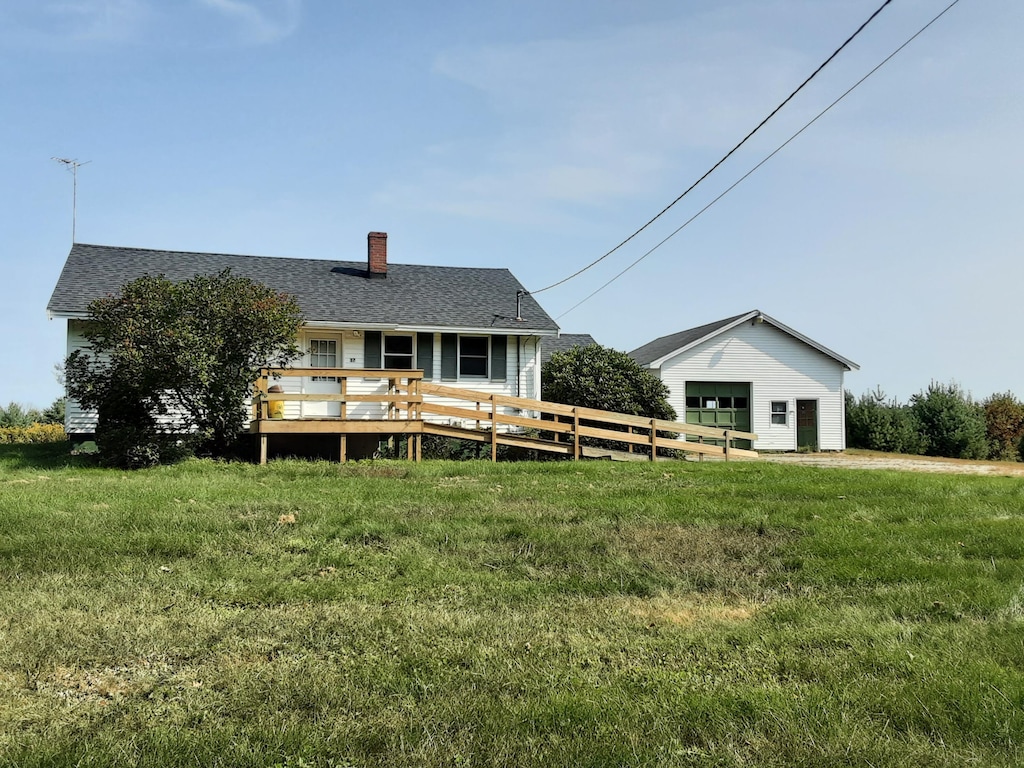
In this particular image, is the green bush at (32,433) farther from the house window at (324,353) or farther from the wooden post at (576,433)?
the wooden post at (576,433)

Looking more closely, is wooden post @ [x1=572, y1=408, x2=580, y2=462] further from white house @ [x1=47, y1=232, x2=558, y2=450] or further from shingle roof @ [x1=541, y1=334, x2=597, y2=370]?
shingle roof @ [x1=541, y1=334, x2=597, y2=370]

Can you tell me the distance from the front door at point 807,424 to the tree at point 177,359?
20.5 metres

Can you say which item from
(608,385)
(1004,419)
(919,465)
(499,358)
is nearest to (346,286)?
(499,358)

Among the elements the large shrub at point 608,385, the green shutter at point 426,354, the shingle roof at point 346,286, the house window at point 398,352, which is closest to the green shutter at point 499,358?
the shingle roof at point 346,286

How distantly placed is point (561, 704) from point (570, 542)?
403 cm

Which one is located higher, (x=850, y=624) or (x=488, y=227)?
(x=488, y=227)

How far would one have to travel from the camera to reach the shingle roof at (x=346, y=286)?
71.4 feet

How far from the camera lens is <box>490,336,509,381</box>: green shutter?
75.9 feet

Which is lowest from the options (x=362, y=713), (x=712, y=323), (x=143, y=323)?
(x=362, y=713)

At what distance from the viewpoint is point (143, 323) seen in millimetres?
14984

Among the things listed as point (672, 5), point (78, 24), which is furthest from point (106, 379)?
point (672, 5)

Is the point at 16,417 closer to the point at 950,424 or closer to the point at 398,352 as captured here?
the point at 398,352

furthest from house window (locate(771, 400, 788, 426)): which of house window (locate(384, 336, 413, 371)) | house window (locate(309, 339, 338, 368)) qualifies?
house window (locate(309, 339, 338, 368))

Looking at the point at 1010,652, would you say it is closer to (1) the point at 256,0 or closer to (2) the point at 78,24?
(1) the point at 256,0
